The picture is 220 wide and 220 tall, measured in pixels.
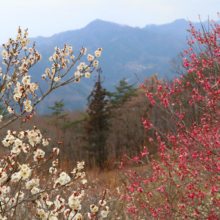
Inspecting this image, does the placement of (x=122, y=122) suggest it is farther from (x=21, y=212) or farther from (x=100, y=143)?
(x=21, y=212)

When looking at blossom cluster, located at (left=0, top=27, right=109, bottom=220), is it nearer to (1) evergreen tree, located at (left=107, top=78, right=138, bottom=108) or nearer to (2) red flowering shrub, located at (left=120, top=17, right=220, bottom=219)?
(2) red flowering shrub, located at (left=120, top=17, right=220, bottom=219)

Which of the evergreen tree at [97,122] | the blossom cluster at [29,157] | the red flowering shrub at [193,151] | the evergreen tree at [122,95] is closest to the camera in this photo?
the blossom cluster at [29,157]

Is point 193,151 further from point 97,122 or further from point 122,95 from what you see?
point 122,95

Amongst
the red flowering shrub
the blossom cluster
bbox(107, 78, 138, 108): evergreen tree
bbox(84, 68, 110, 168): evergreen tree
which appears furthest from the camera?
bbox(107, 78, 138, 108): evergreen tree

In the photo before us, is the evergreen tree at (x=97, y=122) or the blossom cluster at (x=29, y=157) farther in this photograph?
the evergreen tree at (x=97, y=122)

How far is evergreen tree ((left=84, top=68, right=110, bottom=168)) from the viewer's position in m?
15.9

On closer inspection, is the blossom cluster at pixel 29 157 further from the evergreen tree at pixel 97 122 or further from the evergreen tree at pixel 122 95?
the evergreen tree at pixel 122 95

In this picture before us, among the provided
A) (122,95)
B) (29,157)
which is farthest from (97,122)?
(29,157)

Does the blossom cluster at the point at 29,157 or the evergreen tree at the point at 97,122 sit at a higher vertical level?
the blossom cluster at the point at 29,157

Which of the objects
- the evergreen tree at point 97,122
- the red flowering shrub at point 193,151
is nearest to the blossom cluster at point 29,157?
the red flowering shrub at point 193,151

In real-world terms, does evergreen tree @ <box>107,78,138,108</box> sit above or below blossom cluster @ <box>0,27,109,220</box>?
below

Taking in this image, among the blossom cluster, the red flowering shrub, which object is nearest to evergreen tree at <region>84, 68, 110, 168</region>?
the red flowering shrub

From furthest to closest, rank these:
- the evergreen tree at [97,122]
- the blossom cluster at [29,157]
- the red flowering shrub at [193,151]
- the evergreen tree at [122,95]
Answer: the evergreen tree at [122,95]
the evergreen tree at [97,122]
the red flowering shrub at [193,151]
the blossom cluster at [29,157]

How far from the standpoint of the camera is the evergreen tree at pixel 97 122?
1591cm
